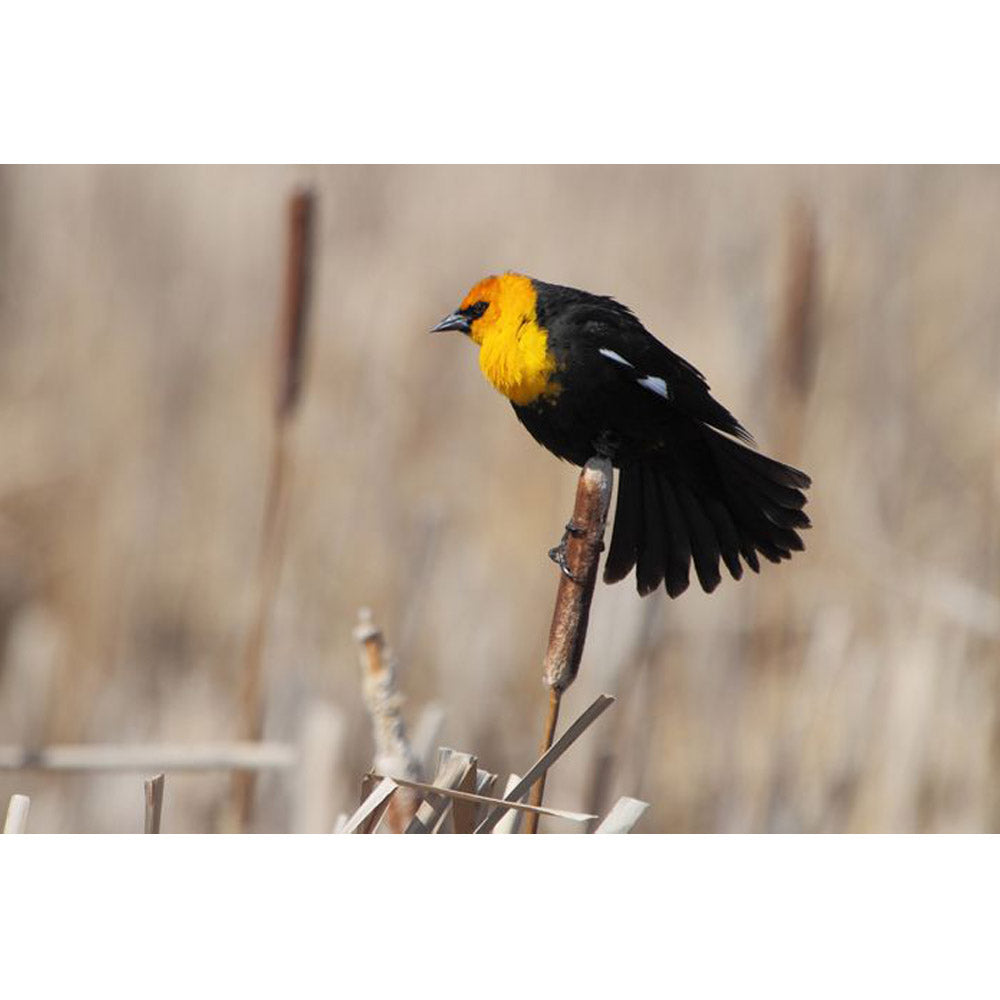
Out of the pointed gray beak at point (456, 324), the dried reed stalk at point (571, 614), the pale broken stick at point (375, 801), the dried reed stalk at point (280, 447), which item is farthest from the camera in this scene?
the pointed gray beak at point (456, 324)

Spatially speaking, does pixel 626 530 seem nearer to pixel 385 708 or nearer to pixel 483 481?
pixel 483 481

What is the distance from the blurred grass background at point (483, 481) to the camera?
1689 millimetres

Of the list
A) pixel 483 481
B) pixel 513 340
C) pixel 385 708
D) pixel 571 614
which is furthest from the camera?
pixel 483 481

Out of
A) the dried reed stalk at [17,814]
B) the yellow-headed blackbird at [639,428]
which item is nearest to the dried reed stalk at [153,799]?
the dried reed stalk at [17,814]

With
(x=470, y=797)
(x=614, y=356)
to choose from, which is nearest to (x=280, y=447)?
(x=614, y=356)

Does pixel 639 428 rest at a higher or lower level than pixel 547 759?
higher

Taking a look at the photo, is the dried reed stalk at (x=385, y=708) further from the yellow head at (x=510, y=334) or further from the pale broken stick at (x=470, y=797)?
the yellow head at (x=510, y=334)

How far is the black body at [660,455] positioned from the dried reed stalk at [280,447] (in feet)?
0.82

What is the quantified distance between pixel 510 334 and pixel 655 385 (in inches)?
6.6

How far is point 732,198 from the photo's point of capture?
171 cm

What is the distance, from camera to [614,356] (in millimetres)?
1466
